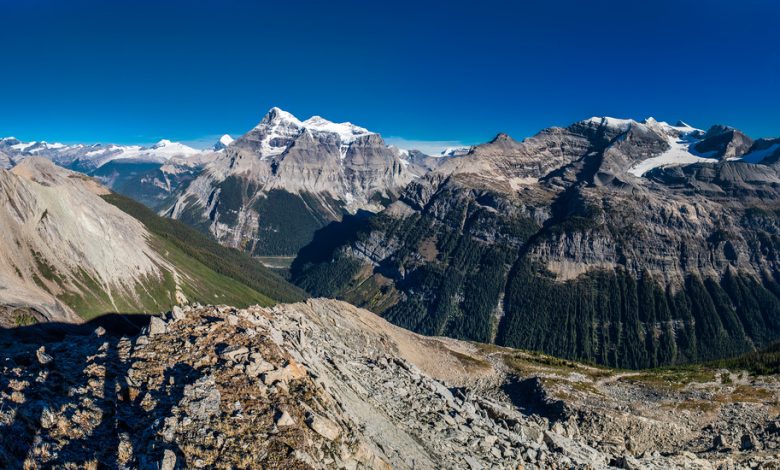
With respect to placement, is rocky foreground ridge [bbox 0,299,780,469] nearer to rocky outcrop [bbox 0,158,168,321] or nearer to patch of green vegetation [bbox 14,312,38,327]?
patch of green vegetation [bbox 14,312,38,327]

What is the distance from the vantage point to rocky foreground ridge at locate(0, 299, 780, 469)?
26500 mm

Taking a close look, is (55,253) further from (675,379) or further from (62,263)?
(675,379)

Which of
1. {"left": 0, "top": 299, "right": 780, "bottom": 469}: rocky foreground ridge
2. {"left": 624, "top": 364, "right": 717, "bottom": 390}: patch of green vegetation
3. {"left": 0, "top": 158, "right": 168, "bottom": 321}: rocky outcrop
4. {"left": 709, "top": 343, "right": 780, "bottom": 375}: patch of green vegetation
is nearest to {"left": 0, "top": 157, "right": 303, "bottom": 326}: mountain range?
{"left": 0, "top": 158, "right": 168, "bottom": 321}: rocky outcrop

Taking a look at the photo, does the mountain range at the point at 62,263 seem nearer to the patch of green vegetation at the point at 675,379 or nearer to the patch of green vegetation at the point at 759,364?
the patch of green vegetation at the point at 675,379

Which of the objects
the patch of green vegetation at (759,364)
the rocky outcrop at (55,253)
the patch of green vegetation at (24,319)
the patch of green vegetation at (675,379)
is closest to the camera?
the patch of green vegetation at (24,319)

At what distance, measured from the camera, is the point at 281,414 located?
30422 mm

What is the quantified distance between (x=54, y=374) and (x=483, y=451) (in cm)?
3341

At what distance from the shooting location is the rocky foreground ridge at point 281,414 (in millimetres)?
26500

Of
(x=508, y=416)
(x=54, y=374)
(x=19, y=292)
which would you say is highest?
(x=54, y=374)

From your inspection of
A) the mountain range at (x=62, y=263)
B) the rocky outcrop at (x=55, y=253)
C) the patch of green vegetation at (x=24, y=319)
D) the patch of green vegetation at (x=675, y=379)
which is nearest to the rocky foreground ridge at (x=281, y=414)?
the patch of green vegetation at (x=675, y=379)

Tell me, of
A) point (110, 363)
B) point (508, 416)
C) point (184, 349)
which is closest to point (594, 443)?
point (508, 416)

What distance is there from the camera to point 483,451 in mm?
43375

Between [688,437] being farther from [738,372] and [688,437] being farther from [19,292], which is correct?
[19,292]

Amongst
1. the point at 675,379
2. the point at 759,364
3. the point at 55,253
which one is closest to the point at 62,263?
the point at 55,253
